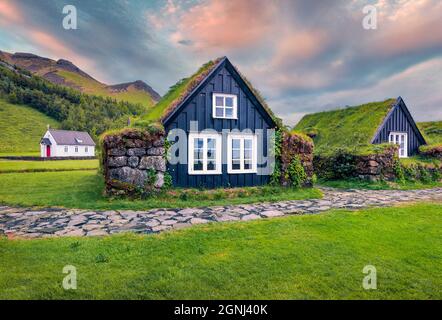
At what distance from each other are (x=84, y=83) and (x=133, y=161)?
15957 centimetres

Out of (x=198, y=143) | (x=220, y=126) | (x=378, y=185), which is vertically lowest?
(x=378, y=185)

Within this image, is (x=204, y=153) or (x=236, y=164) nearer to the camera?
(x=204, y=153)

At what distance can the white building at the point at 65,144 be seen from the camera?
178ft

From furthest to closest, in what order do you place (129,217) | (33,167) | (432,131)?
(33,167), (432,131), (129,217)

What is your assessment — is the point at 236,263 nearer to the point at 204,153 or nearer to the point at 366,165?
the point at 204,153

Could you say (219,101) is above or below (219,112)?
above

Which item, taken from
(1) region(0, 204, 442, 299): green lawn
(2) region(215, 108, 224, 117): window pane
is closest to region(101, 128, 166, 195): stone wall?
(2) region(215, 108, 224, 117): window pane

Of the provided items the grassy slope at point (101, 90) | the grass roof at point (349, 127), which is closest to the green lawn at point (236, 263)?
the grass roof at point (349, 127)

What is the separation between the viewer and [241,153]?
1129 cm

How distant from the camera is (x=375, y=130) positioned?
17031 mm

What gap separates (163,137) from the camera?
9727 mm

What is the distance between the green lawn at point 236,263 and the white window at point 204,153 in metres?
4.60

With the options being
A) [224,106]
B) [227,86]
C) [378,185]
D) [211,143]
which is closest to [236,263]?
[211,143]

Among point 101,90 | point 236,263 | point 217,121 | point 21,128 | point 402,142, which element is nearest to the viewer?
point 236,263
